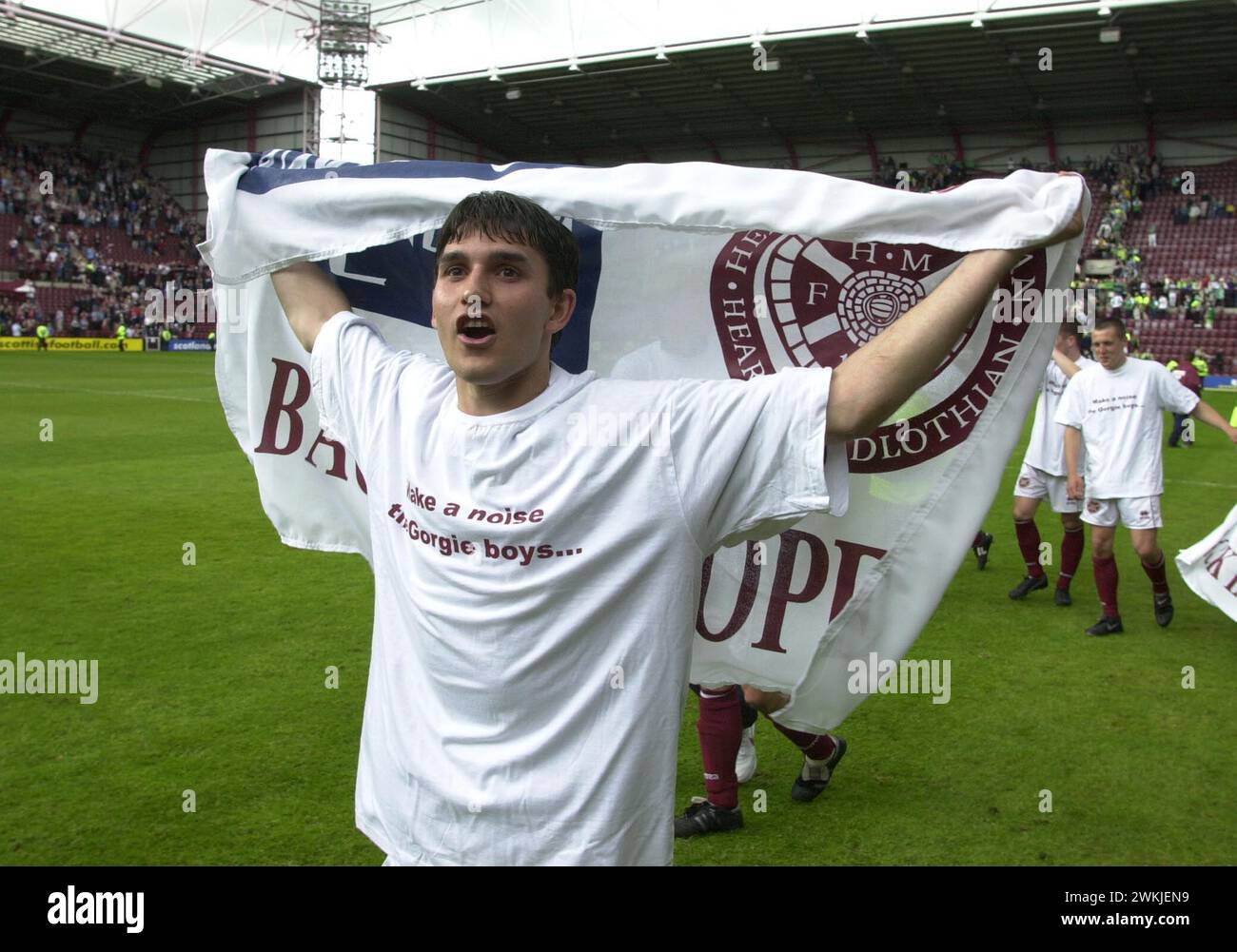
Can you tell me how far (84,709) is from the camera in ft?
16.9

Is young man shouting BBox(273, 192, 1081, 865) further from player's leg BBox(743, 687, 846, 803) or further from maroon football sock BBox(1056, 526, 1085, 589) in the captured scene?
maroon football sock BBox(1056, 526, 1085, 589)

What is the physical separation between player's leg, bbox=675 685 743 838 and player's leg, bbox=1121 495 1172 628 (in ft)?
13.5

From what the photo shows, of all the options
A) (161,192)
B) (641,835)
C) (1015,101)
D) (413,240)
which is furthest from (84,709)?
(161,192)

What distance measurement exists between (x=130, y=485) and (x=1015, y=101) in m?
34.7

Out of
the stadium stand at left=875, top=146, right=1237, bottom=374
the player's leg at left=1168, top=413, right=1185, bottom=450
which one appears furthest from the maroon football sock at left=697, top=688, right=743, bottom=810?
the stadium stand at left=875, top=146, right=1237, bottom=374

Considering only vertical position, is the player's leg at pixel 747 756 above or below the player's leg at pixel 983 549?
below

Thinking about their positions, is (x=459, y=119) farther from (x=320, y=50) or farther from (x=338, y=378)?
(x=338, y=378)

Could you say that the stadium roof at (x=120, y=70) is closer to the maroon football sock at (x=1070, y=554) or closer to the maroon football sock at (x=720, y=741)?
the maroon football sock at (x=1070, y=554)

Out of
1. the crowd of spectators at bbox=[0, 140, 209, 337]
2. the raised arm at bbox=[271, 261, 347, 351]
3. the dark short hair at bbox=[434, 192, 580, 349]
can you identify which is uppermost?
the crowd of spectators at bbox=[0, 140, 209, 337]

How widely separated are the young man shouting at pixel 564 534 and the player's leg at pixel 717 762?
2.07m

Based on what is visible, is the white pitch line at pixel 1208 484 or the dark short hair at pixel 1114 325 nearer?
the dark short hair at pixel 1114 325

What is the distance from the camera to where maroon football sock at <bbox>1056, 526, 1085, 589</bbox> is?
7.81m

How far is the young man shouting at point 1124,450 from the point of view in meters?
7.06

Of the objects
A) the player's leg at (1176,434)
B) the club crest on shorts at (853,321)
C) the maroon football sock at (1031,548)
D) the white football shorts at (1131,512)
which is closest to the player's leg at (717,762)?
the club crest on shorts at (853,321)
